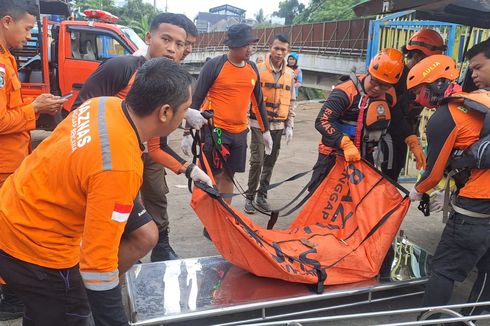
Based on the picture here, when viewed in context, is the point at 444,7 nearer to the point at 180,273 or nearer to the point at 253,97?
the point at 253,97

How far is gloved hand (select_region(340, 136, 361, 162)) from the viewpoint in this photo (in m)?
3.25

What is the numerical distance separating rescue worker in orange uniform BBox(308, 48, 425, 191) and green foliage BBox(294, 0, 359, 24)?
1307 inches

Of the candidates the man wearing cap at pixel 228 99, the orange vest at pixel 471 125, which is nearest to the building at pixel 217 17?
the man wearing cap at pixel 228 99

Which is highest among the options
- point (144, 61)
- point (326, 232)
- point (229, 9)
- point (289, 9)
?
point (229, 9)

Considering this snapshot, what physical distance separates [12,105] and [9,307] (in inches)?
50.3

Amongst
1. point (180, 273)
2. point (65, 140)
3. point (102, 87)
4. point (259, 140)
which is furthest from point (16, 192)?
point (259, 140)

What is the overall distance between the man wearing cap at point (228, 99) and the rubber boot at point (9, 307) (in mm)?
1837

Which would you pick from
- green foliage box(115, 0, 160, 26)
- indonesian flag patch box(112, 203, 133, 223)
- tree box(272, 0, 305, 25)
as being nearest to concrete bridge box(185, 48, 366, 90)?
indonesian flag patch box(112, 203, 133, 223)

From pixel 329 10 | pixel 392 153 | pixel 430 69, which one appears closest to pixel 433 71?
pixel 430 69

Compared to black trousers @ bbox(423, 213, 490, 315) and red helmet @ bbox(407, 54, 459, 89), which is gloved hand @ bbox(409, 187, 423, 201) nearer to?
black trousers @ bbox(423, 213, 490, 315)

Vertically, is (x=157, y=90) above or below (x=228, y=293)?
above

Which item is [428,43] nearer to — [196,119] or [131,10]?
[196,119]

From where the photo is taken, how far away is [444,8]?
3.26 m

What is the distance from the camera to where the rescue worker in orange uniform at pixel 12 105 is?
2574 millimetres
